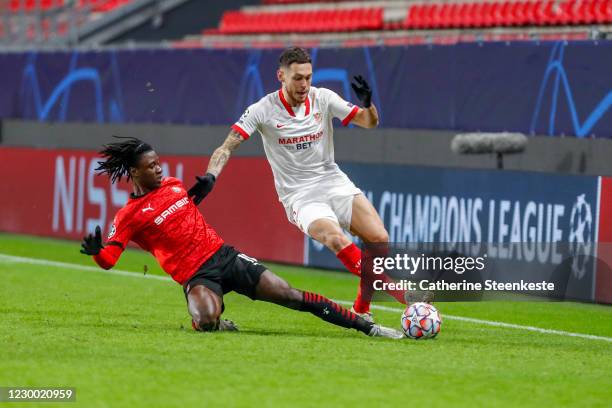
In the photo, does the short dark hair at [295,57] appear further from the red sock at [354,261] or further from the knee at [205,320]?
the knee at [205,320]

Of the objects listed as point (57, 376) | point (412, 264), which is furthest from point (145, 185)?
point (412, 264)

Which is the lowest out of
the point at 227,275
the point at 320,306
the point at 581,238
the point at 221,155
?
the point at 320,306

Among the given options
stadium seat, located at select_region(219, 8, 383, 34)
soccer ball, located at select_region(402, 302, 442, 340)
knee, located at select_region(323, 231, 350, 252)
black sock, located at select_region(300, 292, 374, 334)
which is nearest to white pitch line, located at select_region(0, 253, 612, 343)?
soccer ball, located at select_region(402, 302, 442, 340)

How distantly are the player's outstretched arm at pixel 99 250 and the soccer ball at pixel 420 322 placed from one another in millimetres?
1914

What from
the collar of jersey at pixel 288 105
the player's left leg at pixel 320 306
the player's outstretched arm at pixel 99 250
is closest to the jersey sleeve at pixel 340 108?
the collar of jersey at pixel 288 105

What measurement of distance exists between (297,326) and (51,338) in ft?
6.32

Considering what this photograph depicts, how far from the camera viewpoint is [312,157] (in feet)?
31.2

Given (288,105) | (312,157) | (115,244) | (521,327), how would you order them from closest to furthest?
(115,244)
(288,105)
(312,157)
(521,327)

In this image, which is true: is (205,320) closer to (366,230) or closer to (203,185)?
(203,185)

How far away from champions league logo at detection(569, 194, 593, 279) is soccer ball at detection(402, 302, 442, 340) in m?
3.10

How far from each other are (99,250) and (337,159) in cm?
702

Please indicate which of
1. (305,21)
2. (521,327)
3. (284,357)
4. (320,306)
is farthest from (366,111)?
(305,21)

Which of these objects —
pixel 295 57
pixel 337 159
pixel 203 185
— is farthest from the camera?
pixel 337 159

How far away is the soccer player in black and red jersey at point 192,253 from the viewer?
8.51 m
